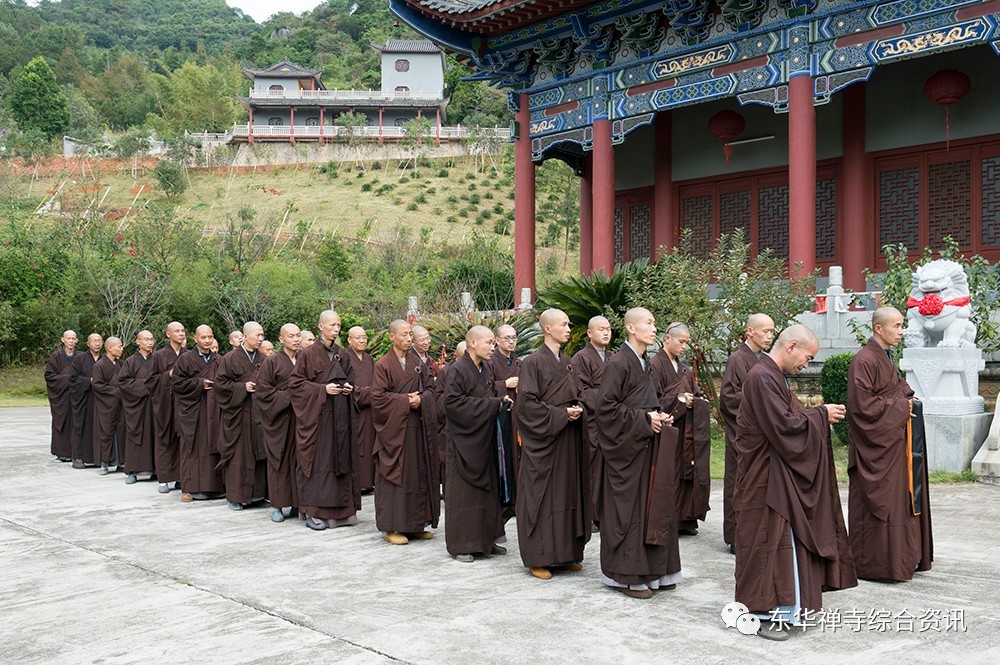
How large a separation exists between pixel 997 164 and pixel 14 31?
257 ft

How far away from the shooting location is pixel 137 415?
415 inches

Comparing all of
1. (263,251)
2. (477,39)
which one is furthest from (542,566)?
(263,251)

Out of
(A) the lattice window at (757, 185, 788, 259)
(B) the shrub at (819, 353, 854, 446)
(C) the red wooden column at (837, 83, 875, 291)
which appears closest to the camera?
(B) the shrub at (819, 353, 854, 446)

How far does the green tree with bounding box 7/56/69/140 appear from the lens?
184 ft

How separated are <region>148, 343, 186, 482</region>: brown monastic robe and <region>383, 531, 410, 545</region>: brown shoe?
150 inches

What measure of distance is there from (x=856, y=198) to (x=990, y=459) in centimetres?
663

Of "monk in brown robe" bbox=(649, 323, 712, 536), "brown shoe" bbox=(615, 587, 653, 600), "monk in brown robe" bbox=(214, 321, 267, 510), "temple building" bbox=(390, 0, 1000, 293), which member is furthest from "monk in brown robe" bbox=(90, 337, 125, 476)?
"brown shoe" bbox=(615, 587, 653, 600)

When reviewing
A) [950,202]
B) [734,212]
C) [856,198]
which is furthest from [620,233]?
[950,202]

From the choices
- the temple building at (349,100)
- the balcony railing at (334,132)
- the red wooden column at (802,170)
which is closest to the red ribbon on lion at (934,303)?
the red wooden column at (802,170)

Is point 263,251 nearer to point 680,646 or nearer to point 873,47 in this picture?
point 873,47

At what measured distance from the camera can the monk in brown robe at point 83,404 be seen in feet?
39.2

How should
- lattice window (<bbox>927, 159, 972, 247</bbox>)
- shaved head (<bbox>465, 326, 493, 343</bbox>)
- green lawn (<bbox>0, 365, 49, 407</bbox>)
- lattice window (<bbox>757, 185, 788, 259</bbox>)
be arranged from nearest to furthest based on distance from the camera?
1. shaved head (<bbox>465, 326, 493, 343</bbox>)
2. lattice window (<bbox>927, 159, 972, 247</bbox>)
3. lattice window (<bbox>757, 185, 788, 259</bbox>)
4. green lawn (<bbox>0, 365, 49, 407</bbox>)

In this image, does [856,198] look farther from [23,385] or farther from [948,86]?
[23,385]

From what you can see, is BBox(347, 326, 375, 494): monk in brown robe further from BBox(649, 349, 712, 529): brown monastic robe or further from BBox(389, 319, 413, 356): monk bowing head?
BBox(649, 349, 712, 529): brown monastic robe
